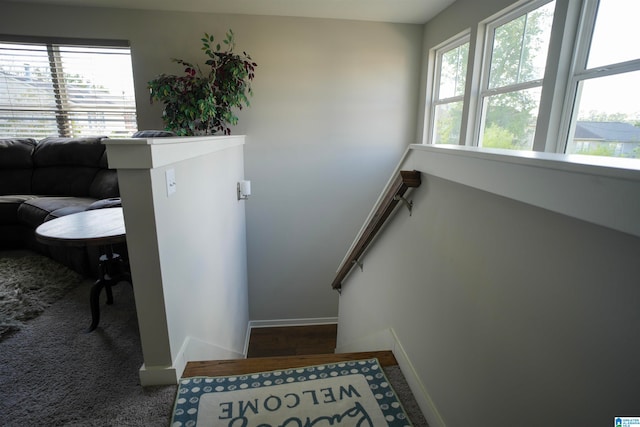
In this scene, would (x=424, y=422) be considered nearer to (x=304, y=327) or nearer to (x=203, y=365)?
(x=203, y=365)

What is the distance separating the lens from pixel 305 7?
10.7ft

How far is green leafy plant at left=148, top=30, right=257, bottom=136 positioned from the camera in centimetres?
305

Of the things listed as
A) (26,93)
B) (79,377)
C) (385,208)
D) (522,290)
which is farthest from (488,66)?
(26,93)

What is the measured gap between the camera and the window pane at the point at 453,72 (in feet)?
10.6

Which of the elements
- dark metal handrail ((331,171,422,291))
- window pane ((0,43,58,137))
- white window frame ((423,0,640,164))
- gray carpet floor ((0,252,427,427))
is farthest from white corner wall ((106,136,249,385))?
window pane ((0,43,58,137))

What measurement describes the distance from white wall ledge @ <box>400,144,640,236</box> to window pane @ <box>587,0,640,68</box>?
4.82 feet

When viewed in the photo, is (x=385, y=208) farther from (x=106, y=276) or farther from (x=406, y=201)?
(x=106, y=276)

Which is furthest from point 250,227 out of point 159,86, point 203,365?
point 203,365

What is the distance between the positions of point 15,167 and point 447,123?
4.56 metres

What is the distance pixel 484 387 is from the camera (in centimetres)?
92

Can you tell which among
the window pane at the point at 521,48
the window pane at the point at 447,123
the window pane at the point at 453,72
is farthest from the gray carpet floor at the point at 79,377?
the window pane at the point at 453,72

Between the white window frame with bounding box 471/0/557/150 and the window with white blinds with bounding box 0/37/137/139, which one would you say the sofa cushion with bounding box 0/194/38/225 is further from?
the white window frame with bounding box 471/0/557/150

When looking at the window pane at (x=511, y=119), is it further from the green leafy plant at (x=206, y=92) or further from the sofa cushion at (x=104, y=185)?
the sofa cushion at (x=104, y=185)

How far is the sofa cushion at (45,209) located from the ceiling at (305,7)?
2.02 meters
